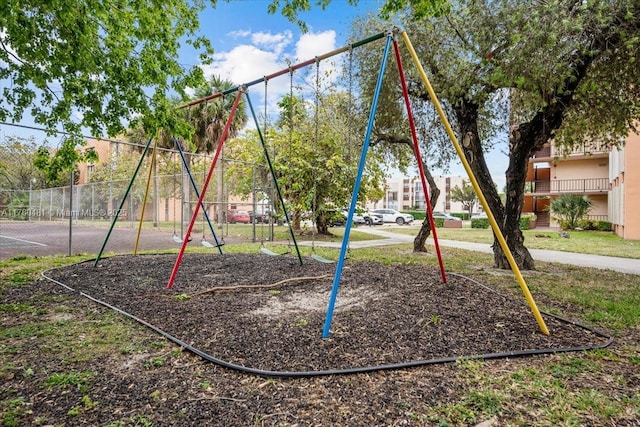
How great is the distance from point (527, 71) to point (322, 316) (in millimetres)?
3961

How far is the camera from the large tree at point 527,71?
177 inches

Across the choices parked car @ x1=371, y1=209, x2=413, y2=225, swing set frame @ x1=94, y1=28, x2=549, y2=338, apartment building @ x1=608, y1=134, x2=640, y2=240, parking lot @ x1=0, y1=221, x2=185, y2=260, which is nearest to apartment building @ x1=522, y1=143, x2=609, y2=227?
apartment building @ x1=608, y1=134, x2=640, y2=240

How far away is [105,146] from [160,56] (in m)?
10.2

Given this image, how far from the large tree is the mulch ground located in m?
2.63

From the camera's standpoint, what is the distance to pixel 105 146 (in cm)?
1331

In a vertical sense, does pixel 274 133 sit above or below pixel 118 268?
above

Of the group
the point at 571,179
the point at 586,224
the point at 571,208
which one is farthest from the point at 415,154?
the point at 571,179

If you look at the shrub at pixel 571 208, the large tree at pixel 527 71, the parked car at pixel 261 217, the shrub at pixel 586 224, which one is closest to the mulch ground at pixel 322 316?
the large tree at pixel 527 71

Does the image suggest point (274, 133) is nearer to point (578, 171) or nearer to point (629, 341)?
point (629, 341)

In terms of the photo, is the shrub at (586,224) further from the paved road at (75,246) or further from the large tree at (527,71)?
the large tree at (527,71)

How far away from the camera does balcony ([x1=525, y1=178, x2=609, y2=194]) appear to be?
2030 cm

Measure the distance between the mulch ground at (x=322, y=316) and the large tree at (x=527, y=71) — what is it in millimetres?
2633

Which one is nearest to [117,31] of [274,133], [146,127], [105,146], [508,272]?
[146,127]

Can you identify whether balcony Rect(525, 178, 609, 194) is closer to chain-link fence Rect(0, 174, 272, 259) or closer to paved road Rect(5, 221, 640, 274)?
paved road Rect(5, 221, 640, 274)
